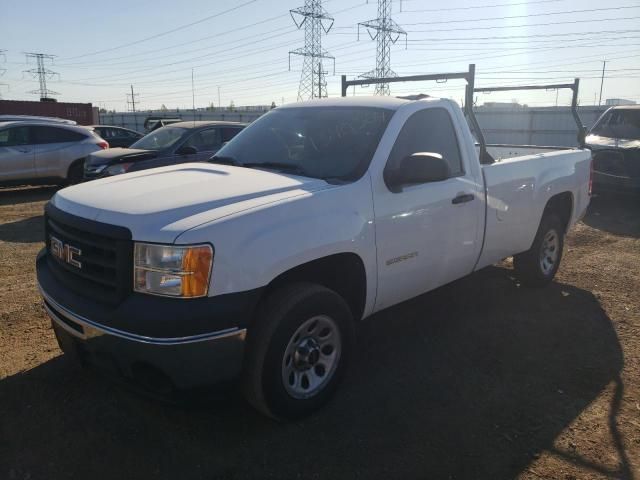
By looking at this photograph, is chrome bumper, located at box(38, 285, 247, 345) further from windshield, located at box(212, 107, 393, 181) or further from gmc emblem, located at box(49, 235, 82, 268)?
windshield, located at box(212, 107, 393, 181)

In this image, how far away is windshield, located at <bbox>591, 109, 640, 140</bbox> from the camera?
11.1 m

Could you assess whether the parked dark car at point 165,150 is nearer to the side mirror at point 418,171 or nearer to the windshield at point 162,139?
the windshield at point 162,139

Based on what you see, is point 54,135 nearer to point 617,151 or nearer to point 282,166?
point 282,166

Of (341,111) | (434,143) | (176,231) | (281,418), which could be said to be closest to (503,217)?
(434,143)

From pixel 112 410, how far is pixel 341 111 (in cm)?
261

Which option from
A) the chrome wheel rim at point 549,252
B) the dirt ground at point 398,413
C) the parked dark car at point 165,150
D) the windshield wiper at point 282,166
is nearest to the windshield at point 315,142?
the windshield wiper at point 282,166

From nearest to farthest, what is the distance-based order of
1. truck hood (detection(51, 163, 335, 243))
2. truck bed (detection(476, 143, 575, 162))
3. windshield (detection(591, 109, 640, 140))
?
truck hood (detection(51, 163, 335, 243)) < truck bed (detection(476, 143, 575, 162)) < windshield (detection(591, 109, 640, 140))

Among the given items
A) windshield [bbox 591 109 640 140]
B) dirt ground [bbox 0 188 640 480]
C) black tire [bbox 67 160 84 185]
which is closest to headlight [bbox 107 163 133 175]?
black tire [bbox 67 160 84 185]

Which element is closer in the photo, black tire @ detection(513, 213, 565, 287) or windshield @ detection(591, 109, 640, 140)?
black tire @ detection(513, 213, 565, 287)

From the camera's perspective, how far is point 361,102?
411 centimetres

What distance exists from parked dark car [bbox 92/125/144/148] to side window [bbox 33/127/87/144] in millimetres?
5418

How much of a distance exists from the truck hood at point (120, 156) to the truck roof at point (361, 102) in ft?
16.9

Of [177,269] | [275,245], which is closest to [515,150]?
[275,245]

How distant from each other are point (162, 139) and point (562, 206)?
22.9ft
